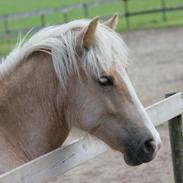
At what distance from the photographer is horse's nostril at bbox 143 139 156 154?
3385mm

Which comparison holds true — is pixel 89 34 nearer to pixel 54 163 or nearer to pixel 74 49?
pixel 74 49

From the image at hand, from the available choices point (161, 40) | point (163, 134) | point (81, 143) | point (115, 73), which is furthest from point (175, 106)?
point (161, 40)

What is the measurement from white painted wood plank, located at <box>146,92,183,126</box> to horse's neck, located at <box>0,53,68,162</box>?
4.30ft

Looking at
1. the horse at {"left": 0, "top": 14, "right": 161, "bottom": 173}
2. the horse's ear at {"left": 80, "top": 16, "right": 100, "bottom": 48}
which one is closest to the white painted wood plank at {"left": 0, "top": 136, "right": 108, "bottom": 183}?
the horse at {"left": 0, "top": 14, "right": 161, "bottom": 173}

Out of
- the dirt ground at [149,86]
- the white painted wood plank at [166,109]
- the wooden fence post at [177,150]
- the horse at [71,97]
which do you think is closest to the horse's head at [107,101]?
the horse at [71,97]

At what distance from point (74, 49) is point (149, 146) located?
774 mm

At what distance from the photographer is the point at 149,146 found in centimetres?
Result: 340

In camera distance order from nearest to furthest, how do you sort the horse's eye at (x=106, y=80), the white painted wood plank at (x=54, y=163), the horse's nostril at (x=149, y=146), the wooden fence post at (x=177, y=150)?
the white painted wood plank at (x=54, y=163) < the horse's nostril at (x=149, y=146) < the horse's eye at (x=106, y=80) < the wooden fence post at (x=177, y=150)

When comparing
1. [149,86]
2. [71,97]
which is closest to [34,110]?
[71,97]

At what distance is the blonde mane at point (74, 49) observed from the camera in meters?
3.50

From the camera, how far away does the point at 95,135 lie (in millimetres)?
3586

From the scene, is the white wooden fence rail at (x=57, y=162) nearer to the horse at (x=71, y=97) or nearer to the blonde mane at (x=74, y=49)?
the horse at (x=71, y=97)

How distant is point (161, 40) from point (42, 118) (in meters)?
15.3

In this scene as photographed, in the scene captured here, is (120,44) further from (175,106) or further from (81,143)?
(175,106)
